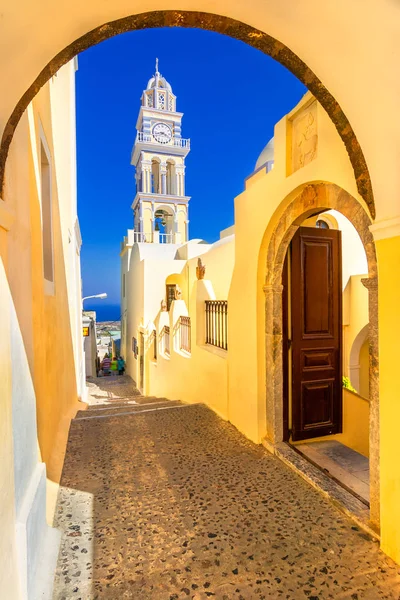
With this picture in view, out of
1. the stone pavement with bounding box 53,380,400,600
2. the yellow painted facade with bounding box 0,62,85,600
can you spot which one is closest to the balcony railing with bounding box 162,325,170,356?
the stone pavement with bounding box 53,380,400,600

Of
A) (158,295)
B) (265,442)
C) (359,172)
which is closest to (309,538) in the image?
(265,442)

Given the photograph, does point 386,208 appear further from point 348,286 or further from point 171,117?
point 171,117

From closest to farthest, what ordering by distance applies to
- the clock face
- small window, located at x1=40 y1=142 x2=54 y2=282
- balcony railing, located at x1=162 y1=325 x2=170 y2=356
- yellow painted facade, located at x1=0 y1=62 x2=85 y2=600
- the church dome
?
yellow painted facade, located at x1=0 y1=62 x2=85 y2=600
small window, located at x1=40 y1=142 x2=54 y2=282
balcony railing, located at x1=162 y1=325 x2=170 y2=356
the clock face
the church dome

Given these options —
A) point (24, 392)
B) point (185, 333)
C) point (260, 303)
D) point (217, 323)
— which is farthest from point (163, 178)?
point (24, 392)

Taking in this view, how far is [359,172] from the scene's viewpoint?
2184 mm

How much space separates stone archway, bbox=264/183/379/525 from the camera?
227 centimetres

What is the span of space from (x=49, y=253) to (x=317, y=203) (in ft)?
10.2

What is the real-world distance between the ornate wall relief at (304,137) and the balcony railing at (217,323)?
2.52m

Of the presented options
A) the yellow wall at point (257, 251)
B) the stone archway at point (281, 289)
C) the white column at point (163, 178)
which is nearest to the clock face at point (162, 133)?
the white column at point (163, 178)

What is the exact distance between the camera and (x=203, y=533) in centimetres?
229

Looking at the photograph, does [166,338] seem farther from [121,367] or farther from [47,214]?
[121,367]

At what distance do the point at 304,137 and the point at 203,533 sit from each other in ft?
11.4

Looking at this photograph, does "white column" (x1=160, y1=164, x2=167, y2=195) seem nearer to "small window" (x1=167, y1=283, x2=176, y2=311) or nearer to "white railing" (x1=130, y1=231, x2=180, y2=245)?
"white railing" (x1=130, y1=231, x2=180, y2=245)

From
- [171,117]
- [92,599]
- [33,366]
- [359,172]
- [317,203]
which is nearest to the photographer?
A: [92,599]
